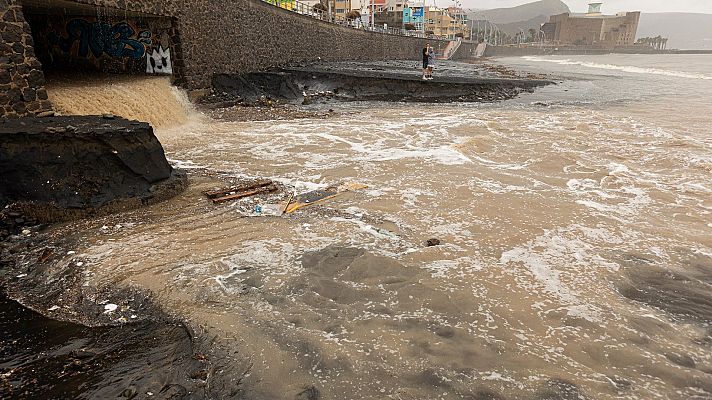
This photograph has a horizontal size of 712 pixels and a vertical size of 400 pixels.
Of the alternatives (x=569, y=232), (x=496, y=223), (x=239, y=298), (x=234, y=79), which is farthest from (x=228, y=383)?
(x=234, y=79)

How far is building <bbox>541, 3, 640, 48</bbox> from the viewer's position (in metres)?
124

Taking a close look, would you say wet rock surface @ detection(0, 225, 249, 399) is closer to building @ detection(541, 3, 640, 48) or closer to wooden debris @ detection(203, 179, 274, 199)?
wooden debris @ detection(203, 179, 274, 199)

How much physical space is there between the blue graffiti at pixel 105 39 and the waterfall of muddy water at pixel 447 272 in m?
7.86

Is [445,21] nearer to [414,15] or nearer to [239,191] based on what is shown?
[414,15]

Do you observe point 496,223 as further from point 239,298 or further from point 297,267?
point 239,298

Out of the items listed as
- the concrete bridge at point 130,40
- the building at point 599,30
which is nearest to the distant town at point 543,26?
the building at point 599,30

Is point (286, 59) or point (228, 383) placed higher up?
point (286, 59)

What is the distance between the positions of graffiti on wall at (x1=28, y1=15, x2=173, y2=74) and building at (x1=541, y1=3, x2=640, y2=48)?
134 metres

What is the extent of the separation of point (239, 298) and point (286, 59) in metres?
21.3

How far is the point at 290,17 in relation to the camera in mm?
23719

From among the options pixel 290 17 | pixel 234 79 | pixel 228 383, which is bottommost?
pixel 228 383

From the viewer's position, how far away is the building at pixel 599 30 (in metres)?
124

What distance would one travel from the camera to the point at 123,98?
11758mm

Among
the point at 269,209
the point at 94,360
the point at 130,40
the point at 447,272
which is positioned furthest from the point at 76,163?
the point at 130,40
